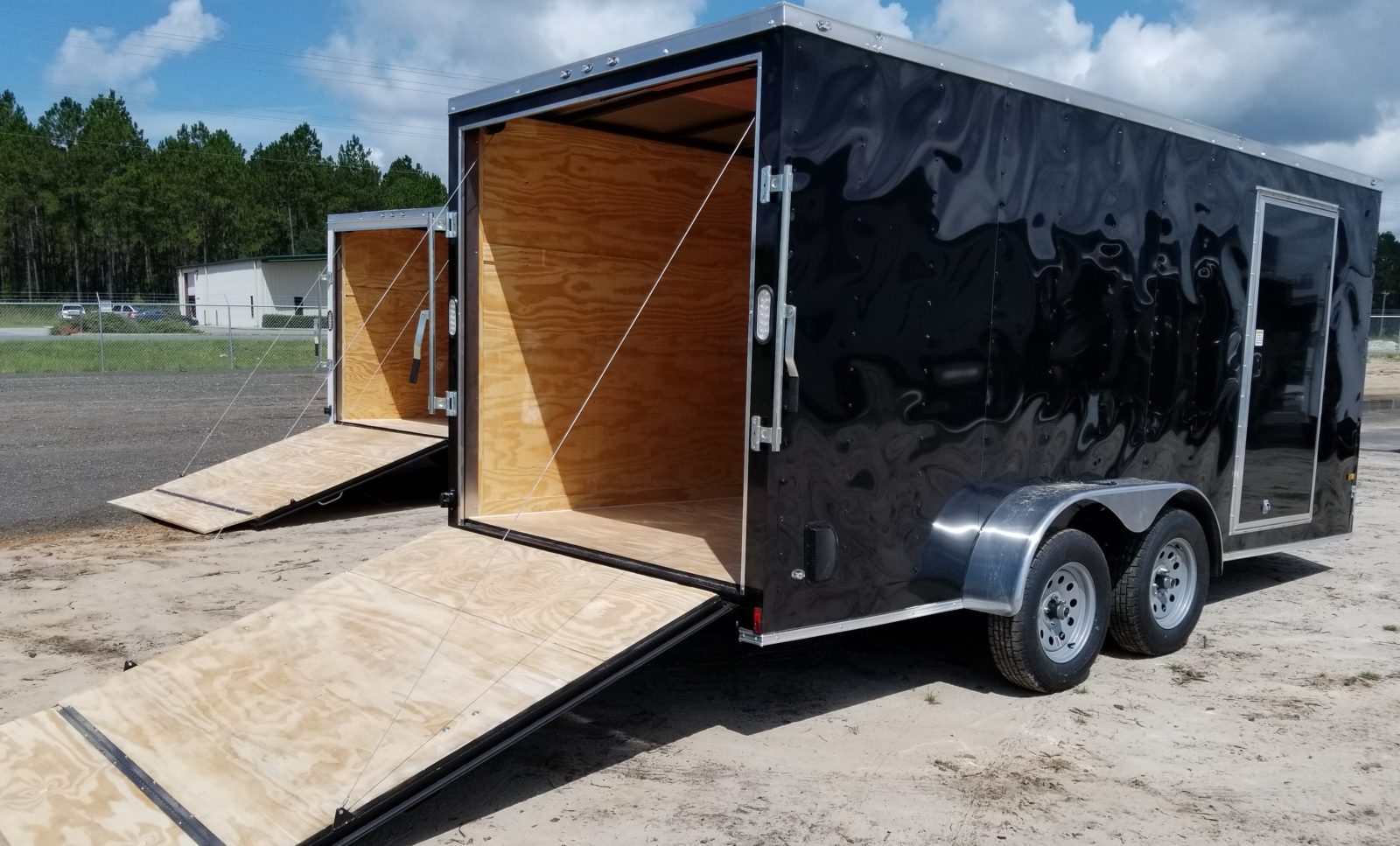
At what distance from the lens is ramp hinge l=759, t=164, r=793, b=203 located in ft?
13.4

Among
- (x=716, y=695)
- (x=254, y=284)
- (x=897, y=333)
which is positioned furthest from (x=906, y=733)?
(x=254, y=284)

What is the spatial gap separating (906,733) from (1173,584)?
6.83ft

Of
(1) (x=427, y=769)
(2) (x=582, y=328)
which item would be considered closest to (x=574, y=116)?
(2) (x=582, y=328)

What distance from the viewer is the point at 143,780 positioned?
3.57 m

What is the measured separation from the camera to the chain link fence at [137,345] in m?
25.4

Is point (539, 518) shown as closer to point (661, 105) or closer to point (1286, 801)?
point (661, 105)

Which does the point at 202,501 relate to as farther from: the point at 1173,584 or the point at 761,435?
the point at 1173,584

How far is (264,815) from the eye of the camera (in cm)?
334

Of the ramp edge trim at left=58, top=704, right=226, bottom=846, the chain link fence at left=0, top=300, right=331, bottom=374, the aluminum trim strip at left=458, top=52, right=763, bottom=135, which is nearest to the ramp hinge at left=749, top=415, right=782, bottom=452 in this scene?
the aluminum trim strip at left=458, top=52, right=763, bottom=135

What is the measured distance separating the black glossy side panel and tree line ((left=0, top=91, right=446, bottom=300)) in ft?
205

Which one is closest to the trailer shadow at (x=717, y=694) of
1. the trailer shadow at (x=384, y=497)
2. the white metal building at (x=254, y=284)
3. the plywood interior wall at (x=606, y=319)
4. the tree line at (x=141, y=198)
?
the plywood interior wall at (x=606, y=319)

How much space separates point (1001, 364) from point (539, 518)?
2544 mm

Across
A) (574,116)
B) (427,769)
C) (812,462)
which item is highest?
(574,116)

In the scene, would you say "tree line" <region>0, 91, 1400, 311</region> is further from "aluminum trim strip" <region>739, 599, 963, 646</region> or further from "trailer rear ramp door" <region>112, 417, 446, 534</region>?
"aluminum trim strip" <region>739, 599, 963, 646</region>
